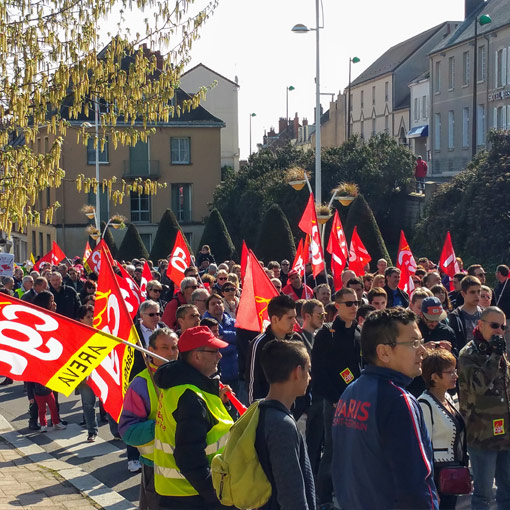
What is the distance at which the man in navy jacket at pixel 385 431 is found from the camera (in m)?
3.72

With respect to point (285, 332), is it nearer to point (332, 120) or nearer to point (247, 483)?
point (247, 483)

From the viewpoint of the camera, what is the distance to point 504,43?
4862cm

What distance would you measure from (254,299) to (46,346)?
4474 millimetres

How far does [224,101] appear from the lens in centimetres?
7094

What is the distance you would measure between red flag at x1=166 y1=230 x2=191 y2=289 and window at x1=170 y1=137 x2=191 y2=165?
39.9 metres

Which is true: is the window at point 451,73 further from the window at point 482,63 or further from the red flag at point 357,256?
the red flag at point 357,256

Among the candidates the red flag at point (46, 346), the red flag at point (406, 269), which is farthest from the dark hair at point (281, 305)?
the red flag at point (406, 269)

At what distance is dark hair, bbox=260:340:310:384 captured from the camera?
4.22m

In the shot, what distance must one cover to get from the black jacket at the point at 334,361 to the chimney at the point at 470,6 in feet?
175

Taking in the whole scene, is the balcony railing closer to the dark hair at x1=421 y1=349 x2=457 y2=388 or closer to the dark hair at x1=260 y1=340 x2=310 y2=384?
the dark hair at x1=421 y1=349 x2=457 y2=388

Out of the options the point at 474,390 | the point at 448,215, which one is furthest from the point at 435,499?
Answer: the point at 448,215

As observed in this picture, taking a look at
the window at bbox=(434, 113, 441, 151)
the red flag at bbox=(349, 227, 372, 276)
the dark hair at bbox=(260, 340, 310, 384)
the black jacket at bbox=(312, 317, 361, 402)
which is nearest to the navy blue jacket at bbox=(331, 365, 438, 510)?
the dark hair at bbox=(260, 340, 310, 384)

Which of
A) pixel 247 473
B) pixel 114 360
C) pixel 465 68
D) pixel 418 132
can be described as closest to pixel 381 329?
pixel 247 473

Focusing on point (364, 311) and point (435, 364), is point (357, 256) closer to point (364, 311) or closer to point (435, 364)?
point (364, 311)
